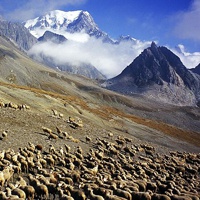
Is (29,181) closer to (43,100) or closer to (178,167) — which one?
(178,167)

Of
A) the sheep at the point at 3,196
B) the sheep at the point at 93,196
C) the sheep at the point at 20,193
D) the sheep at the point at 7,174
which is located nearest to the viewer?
the sheep at the point at 3,196

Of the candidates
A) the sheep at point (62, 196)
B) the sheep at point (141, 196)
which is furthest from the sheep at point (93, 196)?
the sheep at point (141, 196)

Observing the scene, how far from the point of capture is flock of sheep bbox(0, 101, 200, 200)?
23.0 m

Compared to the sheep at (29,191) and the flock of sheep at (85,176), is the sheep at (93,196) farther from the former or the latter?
the sheep at (29,191)

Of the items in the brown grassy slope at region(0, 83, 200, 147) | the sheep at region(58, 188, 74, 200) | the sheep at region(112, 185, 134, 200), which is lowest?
the sheep at region(58, 188, 74, 200)

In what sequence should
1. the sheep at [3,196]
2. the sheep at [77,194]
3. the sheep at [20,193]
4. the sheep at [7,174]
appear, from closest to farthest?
the sheep at [3,196]
the sheep at [20,193]
the sheep at [77,194]
the sheep at [7,174]

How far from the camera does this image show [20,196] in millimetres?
20766

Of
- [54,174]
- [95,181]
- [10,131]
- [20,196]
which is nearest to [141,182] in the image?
[95,181]

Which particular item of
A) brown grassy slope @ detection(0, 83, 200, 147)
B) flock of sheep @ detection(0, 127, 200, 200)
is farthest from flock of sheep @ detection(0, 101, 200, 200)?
brown grassy slope @ detection(0, 83, 200, 147)

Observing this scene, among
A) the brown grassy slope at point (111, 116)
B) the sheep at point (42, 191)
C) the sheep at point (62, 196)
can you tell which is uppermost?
the brown grassy slope at point (111, 116)

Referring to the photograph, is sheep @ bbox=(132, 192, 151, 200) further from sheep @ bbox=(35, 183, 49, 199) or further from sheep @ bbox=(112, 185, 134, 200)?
sheep @ bbox=(35, 183, 49, 199)

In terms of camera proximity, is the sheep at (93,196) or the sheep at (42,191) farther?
the sheep at (42,191)

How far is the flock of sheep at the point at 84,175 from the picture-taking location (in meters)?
23.0

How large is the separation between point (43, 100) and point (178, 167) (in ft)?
137
